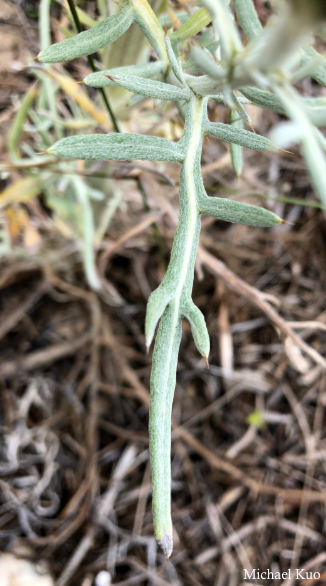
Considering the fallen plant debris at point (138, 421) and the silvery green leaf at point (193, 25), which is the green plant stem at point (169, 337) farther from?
the fallen plant debris at point (138, 421)

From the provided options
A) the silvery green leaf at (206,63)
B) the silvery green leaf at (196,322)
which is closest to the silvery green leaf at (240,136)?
the silvery green leaf at (206,63)

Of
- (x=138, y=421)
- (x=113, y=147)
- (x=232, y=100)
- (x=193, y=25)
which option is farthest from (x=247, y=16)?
(x=138, y=421)

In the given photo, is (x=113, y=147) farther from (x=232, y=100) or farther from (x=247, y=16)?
(x=247, y=16)

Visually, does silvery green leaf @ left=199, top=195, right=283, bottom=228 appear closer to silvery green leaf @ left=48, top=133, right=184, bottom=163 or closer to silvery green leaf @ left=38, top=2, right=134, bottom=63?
silvery green leaf @ left=48, top=133, right=184, bottom=163

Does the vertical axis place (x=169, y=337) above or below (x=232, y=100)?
below

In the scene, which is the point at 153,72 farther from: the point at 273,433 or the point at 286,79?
the point at 273,433

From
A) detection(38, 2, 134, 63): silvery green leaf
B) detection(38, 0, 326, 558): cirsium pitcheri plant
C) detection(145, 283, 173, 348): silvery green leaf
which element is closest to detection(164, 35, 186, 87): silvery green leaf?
detection(38, 0, 326, 558): cirsium pitcheri plant
